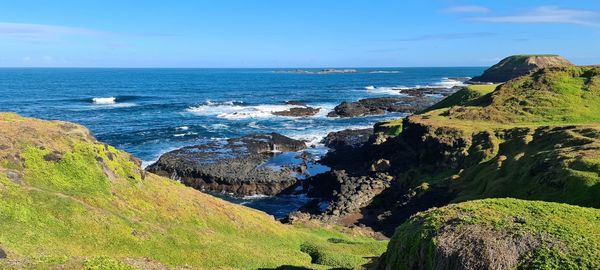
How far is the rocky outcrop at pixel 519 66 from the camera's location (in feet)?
566

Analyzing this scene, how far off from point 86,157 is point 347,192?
27.8m

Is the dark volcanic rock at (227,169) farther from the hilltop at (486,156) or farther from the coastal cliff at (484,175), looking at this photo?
the hilltop at (486,156)

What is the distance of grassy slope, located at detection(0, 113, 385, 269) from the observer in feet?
65.2

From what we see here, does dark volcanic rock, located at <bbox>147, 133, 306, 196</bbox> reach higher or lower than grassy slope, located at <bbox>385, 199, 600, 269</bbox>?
lower

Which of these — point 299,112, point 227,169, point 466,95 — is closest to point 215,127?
point 299,112

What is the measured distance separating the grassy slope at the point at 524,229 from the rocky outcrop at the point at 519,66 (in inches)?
6548

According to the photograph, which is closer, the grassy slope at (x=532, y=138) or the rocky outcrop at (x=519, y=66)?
the grassy slope at (x=532, y=138)

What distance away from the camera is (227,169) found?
57.8 m

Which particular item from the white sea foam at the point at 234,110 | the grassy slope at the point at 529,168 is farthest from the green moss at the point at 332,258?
the white sea foam at the point at 234,110

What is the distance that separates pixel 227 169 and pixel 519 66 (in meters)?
156

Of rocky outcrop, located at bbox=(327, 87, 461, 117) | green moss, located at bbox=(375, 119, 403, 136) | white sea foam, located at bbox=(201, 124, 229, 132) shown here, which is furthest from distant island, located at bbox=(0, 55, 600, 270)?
rocky outcrop, located at bbox=(327, 87, 461, 117)

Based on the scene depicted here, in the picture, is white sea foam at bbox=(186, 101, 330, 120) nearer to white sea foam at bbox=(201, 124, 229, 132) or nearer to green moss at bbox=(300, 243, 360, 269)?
white sea foam at bbox=(201, 124, 229, 132)

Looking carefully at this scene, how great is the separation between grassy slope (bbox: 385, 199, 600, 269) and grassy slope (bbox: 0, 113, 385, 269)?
9.92 metres

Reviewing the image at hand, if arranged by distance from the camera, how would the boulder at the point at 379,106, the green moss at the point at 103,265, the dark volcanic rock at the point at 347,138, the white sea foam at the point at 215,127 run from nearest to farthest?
1. the green moss at the point at 103,265
2. the dark volcanic rock at the point at 347,138
3. the white sea foam at the point at 215,127
4. the boulder at the point at 379,106
